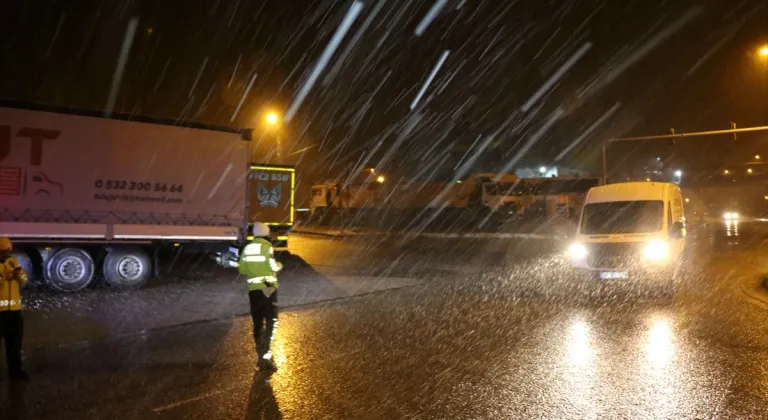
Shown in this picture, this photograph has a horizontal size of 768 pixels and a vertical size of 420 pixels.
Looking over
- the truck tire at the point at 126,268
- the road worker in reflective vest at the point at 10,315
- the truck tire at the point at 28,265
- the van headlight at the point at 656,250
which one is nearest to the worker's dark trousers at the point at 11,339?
the road worker in reflective vest at the point at 10,315

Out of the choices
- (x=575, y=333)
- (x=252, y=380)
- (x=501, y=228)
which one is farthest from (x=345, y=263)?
(x=501, y=228)

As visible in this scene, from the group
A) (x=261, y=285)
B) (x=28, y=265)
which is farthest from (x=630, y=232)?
Result: (x=28, y=265)

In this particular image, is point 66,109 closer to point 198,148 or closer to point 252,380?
point 198,148

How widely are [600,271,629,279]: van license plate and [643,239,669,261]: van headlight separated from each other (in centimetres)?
58

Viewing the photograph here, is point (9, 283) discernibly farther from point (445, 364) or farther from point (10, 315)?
point (445, 364)

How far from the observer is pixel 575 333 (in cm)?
870

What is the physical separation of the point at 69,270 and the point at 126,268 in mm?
1117

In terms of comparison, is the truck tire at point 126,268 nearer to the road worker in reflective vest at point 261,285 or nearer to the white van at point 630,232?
the road worker in reflective vest at point 261,285

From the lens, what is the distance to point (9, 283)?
21.3 ft

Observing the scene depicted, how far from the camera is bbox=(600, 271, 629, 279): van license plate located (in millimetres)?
12533

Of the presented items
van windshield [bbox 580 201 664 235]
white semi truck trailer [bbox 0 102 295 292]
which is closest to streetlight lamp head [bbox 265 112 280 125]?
white semi truck trailer [bbox 0 102 295 292]

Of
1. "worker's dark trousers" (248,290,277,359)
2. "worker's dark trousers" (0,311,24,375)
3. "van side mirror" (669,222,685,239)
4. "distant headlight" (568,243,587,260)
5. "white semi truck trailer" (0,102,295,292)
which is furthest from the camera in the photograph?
"distant headlight" (568,243,587,260)

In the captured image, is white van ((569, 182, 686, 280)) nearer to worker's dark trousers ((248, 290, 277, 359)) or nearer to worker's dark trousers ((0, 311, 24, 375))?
worker's dark trousers ((248, 290, 277, 359))

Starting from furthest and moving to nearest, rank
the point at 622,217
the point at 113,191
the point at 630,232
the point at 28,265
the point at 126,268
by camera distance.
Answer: the point at 622,217
the point at 126,268
the point at 630,232
the point at 113,191
the point at 28,265
